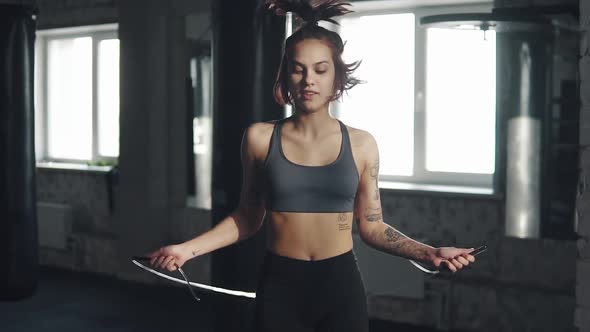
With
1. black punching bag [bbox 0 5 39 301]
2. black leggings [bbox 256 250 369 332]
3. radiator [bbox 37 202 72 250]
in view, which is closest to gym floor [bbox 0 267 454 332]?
black punching bag [bbox 0 5 39 301]

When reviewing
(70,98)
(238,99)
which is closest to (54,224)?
(70,98)

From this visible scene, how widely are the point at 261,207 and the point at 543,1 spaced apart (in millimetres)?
2938

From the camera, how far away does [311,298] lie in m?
1.81

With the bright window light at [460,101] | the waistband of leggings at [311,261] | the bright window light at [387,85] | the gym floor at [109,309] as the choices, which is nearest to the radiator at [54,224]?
the gym floor at [109,309]

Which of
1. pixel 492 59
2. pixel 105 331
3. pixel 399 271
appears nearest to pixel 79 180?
pixel 105 331

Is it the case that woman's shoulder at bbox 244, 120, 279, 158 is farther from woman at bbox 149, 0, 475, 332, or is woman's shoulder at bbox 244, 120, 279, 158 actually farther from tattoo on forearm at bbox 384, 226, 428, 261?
tattoo on forearm at bbox 384, 226, 428, 261

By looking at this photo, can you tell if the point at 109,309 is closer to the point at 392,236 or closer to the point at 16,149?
the point at 16,149

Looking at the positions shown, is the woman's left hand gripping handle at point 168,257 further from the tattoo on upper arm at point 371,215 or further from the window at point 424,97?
the window at point 424,97

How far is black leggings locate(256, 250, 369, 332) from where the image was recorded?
181 cm

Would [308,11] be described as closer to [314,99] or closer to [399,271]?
[314,99]

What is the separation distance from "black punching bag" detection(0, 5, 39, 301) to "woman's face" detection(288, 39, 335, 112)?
153 inches

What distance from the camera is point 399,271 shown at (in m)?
4.67

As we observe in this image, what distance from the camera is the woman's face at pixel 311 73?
1.80m

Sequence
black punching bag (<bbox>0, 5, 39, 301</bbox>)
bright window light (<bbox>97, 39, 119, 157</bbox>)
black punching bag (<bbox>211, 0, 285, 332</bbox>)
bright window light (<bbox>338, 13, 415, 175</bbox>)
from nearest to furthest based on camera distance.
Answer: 1. black punching bag (<bbox>211, 0, 285, 332</bbox>)
2. bright window light (<bbox>338, 13, 415, 175</bbox>)
3. black punching bag (<bbox>0, 5, 39, 301</bbox>)
4. bright window light (<bbox>97, 39, 119, 157</bbox>)
